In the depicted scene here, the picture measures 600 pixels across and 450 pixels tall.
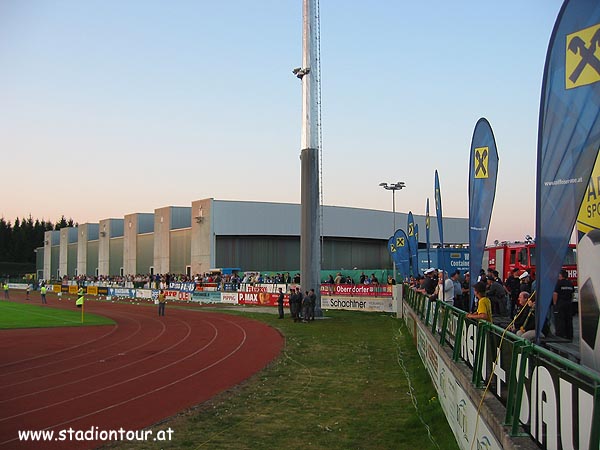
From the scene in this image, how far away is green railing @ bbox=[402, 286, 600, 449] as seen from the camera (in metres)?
3.94

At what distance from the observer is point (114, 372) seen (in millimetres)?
16391

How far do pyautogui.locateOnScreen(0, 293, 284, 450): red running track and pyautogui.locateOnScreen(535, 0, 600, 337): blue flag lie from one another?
760 cm

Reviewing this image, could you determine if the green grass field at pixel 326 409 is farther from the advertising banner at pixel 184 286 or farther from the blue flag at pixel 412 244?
the advertising banner at pixel 184 286

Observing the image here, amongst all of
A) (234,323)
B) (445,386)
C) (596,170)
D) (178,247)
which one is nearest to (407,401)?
(445,386)

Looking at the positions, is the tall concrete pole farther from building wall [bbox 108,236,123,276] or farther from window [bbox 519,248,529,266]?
building wall [bbox 108,236,123,276]

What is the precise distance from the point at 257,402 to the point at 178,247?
193ft

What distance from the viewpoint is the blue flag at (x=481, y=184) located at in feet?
32.9

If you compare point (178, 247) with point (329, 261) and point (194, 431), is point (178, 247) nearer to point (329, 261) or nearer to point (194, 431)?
point (329, 261)

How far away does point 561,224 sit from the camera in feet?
18.1

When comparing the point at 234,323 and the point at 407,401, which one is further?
the point at 234,323

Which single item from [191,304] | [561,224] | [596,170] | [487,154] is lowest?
[191,304]

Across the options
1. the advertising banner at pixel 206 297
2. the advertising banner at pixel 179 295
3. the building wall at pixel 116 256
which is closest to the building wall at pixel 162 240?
the building wall at pixel 116 256

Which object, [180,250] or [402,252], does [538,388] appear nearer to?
[402,252]

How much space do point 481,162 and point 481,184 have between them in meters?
0.39
